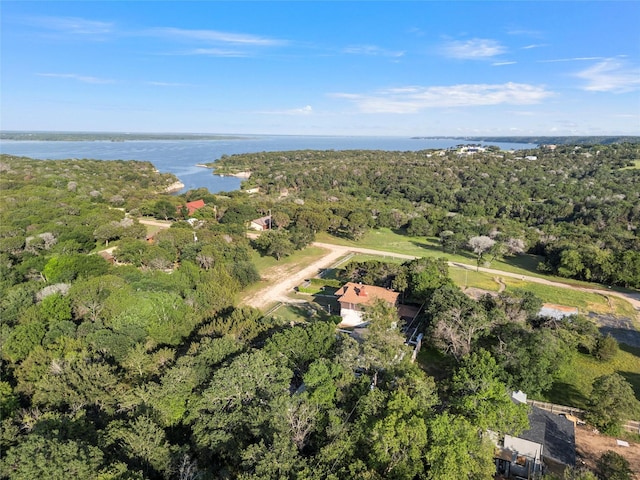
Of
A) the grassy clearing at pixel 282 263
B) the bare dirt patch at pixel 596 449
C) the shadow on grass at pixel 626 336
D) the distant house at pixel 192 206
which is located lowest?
the shadow on grass at pixel 626 336

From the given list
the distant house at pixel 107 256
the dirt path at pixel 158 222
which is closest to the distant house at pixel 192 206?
the dirt path at pixel 158 222

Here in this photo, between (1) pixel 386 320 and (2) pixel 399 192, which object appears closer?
(1) pixel 386 320

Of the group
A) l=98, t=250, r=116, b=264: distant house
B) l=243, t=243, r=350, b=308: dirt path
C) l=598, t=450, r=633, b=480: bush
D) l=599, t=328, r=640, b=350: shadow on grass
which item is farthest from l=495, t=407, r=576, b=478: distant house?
l=98, t=250, r=116, b=264: distant house

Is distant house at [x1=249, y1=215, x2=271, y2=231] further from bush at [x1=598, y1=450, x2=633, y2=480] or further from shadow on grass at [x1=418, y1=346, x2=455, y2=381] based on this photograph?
bush at [x1=598, y1=450, x2=633, y2=480]

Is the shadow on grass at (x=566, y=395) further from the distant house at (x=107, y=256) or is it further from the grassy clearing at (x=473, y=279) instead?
the distant house at (x=107, y=256)

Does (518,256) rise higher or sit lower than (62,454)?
lower

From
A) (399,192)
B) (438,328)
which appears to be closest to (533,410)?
(438,328)

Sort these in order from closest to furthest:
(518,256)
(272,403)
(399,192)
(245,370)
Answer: (272,403), (245,370), (518,256), (399,192)

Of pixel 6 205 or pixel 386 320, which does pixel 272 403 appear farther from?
pixel 6 205
